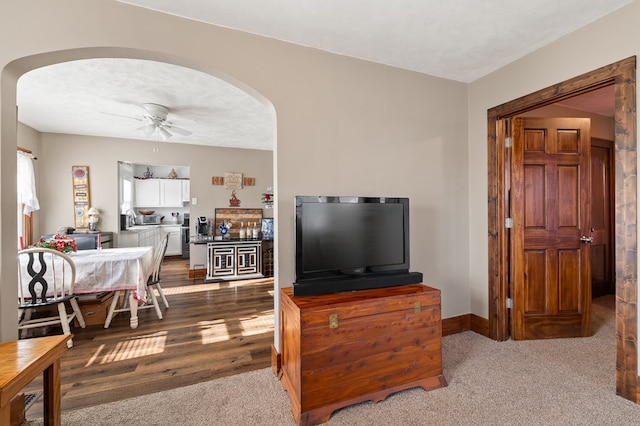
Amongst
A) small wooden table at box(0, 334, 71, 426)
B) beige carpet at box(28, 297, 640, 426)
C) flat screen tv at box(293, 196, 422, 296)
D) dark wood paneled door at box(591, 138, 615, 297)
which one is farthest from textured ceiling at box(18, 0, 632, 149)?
dark wood paneled door at box(591, 138, 615, 297)

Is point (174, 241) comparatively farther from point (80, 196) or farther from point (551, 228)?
point (551, 228)

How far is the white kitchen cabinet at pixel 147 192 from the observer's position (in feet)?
25.0

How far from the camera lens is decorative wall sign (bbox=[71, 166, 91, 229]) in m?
4.77

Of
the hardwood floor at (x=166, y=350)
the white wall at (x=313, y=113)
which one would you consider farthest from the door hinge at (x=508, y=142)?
the hardwood floor at (x=166, y=350)

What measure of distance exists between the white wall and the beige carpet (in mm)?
502

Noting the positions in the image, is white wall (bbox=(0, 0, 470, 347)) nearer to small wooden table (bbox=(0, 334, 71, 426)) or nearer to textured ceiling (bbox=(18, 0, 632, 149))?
textured ceiling (bbox=(18, 0, 632, 149))

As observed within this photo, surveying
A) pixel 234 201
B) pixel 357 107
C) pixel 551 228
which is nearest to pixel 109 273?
pixel 357 107

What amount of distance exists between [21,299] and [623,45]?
16.3 ft

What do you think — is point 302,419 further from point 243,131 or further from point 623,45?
point 243,131

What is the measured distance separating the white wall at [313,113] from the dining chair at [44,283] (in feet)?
3.57

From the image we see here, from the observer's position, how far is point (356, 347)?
175 cm

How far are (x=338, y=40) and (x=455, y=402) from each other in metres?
2.68

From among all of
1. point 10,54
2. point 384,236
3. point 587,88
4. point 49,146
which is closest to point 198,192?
point 49,146

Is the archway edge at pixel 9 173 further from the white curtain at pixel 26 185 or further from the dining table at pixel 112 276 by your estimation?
the white curtain at pixel 26 185
